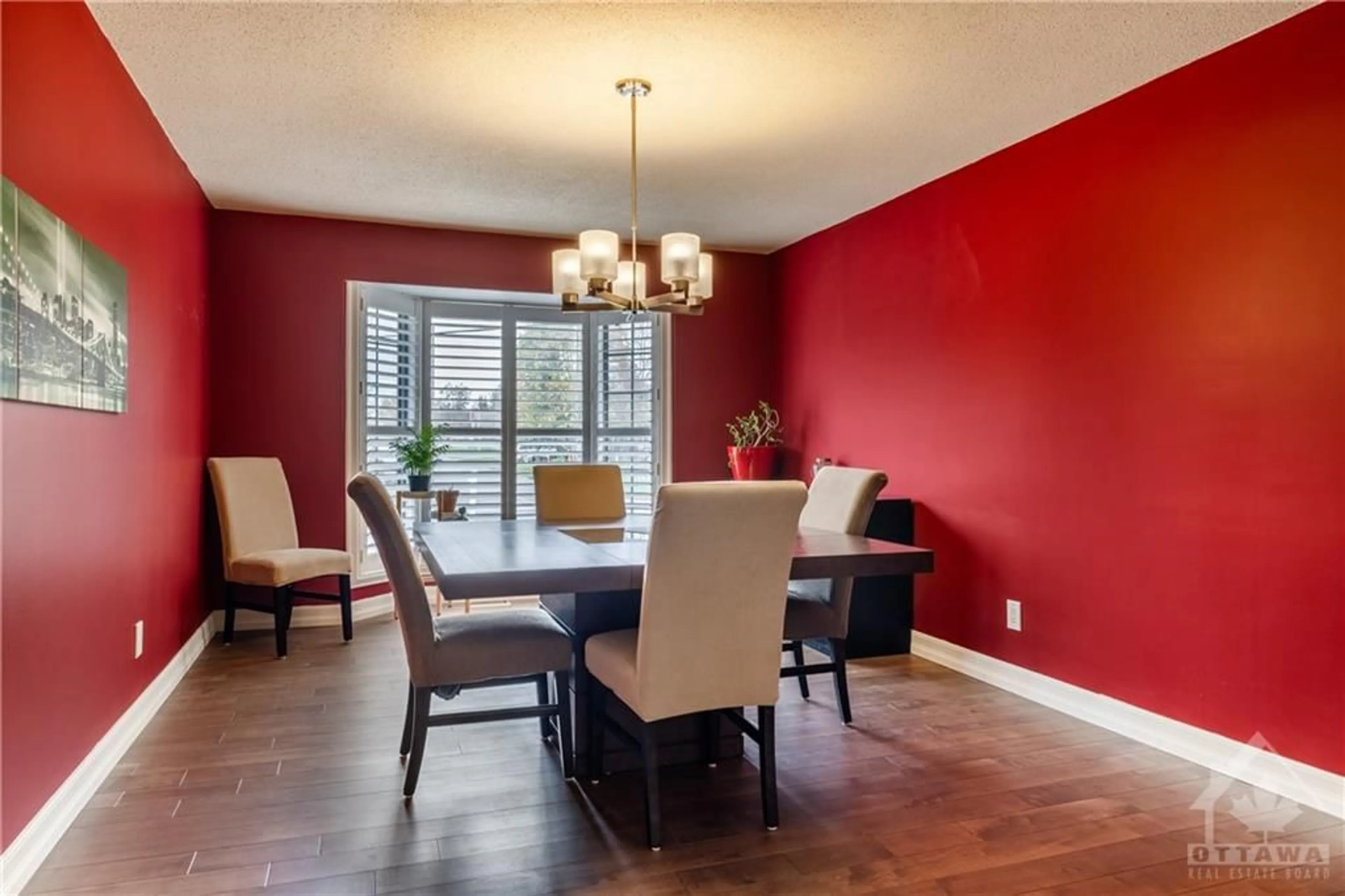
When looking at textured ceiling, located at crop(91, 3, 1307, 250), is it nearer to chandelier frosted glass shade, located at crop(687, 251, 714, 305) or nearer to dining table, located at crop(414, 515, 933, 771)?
chandelier frosted glass shade, located at crop(687, 251, 714, 305)

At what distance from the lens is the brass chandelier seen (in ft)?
9.09

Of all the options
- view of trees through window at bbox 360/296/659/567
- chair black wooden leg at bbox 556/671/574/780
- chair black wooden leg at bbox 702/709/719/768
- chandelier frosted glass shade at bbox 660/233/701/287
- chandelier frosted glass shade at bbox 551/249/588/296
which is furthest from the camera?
view of trees through window at bbox 360/296/659/567

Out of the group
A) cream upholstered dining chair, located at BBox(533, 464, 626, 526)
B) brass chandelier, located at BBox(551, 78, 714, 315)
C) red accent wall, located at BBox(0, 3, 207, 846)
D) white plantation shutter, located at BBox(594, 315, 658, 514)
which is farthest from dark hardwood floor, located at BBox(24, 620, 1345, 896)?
white plantation shutter, located at BBox(594, 315, 658, 514)

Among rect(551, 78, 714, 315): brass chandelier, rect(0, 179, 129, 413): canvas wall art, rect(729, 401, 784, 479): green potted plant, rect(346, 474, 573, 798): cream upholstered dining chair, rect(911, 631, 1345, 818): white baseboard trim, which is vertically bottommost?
rect(911, 631, 1345, 818): white baseboard trim

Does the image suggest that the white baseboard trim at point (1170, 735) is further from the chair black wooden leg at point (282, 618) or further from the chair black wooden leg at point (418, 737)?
the chair black wooden leg at point (282, 618)

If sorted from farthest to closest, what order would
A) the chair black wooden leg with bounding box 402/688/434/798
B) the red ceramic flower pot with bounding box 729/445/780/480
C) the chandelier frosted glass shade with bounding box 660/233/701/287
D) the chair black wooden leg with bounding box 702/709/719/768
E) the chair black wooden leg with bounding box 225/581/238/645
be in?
the red ceramic flower pot with bounding box 729/445/780/480
the chair black wooden leg with bounding box 225/581/238/645
the chandelier frosted glass shade with bounding box 660/233/701/287
the chair black wooden leg with bounding box 702/709/719/768
the chair black wooden leg with bounding box 402/688/434/798

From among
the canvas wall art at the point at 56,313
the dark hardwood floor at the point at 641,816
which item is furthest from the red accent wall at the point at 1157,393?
the canvas wall art at the point at 56,313

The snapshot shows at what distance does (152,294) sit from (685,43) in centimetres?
224

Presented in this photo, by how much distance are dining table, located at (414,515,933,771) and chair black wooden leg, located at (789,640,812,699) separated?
47cm

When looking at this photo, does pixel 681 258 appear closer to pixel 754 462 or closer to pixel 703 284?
pixel 703 284

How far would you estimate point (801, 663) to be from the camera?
10.5ft

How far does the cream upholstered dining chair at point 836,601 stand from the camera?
2990 mm

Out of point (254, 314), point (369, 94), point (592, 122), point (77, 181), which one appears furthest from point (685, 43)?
point (254, 314)

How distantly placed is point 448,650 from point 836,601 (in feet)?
4.68
